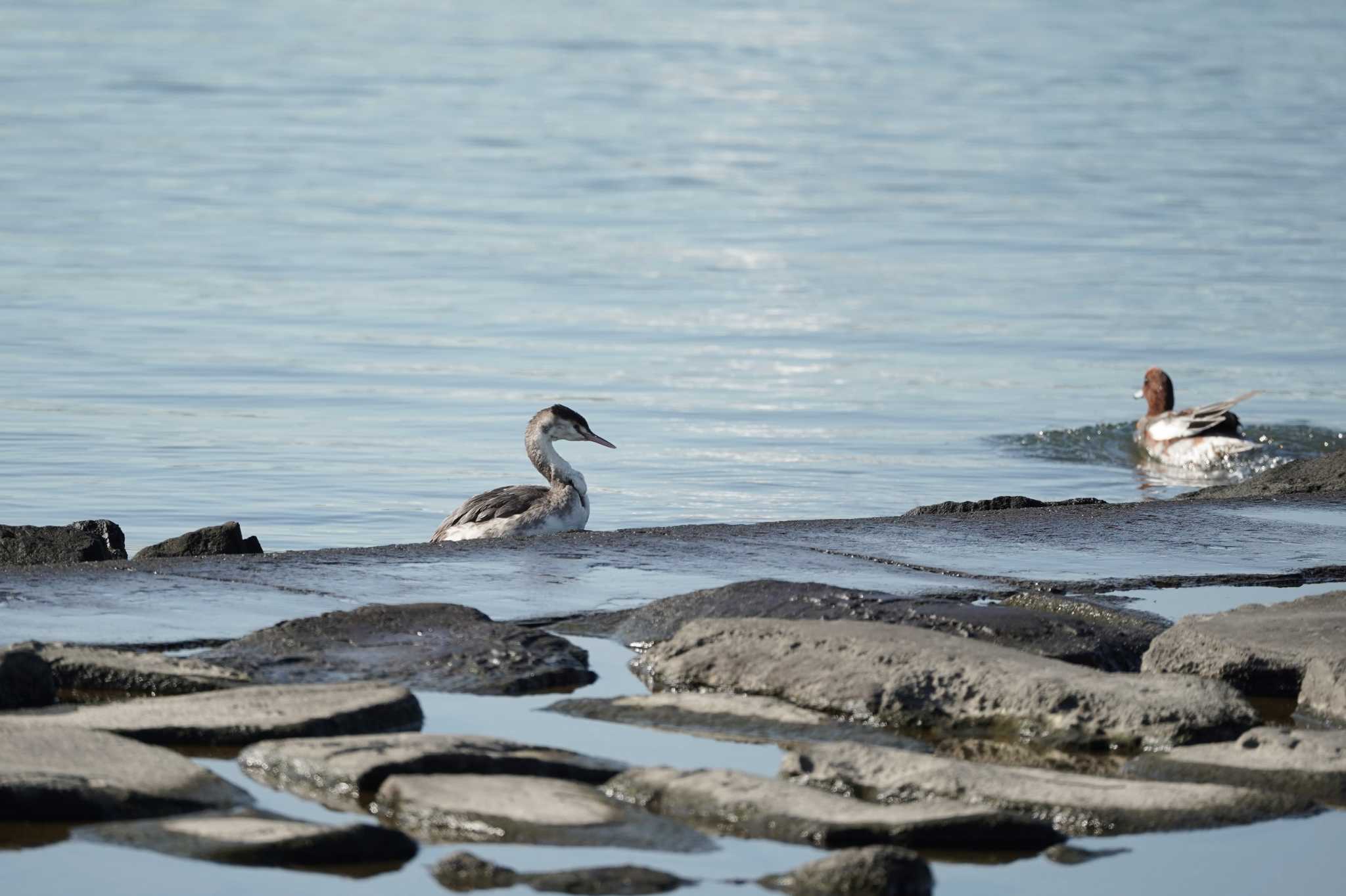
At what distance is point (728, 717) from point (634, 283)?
65.6 ft

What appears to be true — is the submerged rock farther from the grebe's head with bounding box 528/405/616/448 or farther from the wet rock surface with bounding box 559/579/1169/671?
the grebe's head with bounding box 528/405/616/448

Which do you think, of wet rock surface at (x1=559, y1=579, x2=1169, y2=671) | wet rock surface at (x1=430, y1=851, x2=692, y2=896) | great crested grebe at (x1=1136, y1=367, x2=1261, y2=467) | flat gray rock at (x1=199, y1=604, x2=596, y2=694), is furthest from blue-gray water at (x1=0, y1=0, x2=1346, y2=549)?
wet rock surface at (x1=430, y1=851, x2=692, y2=896)

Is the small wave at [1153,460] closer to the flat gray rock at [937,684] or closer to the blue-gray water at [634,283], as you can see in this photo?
the blue-gray water at [634,283]

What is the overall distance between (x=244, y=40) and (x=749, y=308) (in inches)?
1554

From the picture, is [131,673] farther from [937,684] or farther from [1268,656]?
[1268,656]

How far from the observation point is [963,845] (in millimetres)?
4250

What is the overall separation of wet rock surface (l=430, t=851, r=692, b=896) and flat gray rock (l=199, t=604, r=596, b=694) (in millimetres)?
1374

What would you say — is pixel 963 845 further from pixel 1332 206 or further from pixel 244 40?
pixel 244 40

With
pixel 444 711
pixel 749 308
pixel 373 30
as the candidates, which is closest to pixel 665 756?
pixel 444 711

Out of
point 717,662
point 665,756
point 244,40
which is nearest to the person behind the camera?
point 665,756

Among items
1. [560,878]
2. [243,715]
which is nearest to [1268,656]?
[560,878]

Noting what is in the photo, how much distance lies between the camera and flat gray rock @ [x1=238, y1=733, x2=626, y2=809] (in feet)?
14.6

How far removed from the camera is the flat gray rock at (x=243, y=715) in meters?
4.78

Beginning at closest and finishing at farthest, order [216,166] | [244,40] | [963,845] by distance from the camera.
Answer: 1. [963,845]
2. [216,166]
3. [244,40]
